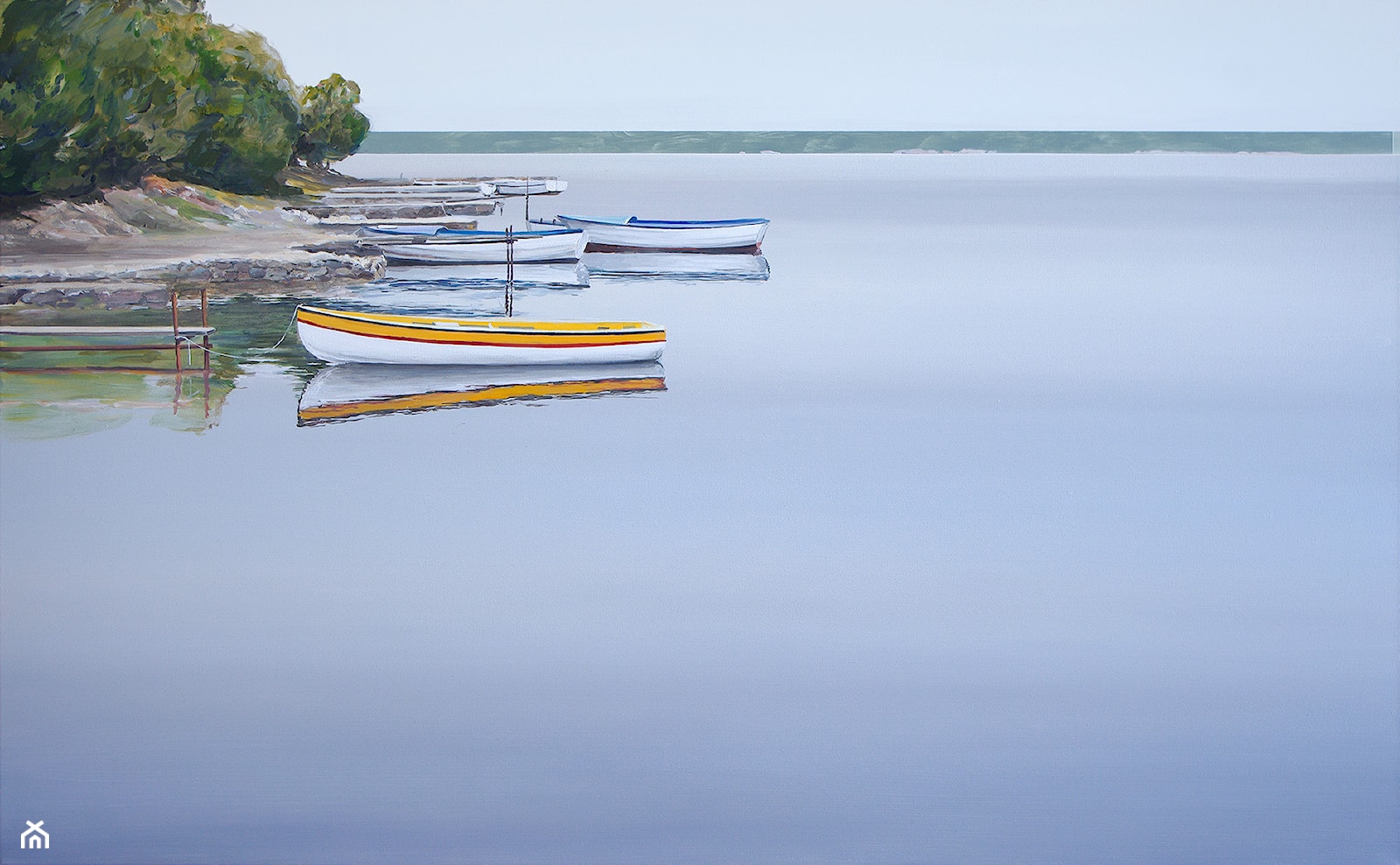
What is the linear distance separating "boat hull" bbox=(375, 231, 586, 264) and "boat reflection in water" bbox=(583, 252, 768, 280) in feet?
2.30

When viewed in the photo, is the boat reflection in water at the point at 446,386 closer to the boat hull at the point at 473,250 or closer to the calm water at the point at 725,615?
the calm water at the point at 725,615

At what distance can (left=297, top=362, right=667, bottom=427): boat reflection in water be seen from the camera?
8.38 meters

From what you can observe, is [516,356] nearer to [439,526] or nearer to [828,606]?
[439,526]

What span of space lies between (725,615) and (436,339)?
4.11 m

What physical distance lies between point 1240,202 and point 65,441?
24.8 m

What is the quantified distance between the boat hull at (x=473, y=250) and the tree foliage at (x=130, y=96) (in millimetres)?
1427

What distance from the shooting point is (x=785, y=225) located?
22766mm

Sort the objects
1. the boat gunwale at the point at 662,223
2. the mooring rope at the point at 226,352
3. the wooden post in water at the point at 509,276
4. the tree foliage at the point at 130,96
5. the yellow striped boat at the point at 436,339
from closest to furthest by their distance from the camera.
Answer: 1. the mooring rope at the point at 226,352
2. the yellow striped boat at the point at 436,339
3. the tree foliage at the point at 130,96
4. the wooden post in water at the point at 509,276
5. the boat gunwale at the point at 662,223

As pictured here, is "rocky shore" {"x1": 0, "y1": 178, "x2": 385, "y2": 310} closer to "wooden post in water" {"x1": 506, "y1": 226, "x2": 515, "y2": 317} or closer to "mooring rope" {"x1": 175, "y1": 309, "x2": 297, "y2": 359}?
"mooring rope" {"x1": 175, "y1": 309, "x2": 297, "y2": 359}

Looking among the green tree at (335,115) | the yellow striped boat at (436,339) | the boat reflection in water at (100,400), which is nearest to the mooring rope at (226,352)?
the boat reflection in water at (100,400)

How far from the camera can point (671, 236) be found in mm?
18297

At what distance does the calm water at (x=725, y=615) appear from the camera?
Answer: 3.96m

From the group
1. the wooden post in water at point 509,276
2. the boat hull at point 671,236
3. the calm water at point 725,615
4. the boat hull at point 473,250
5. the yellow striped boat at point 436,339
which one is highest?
the boat hull at point 671,236

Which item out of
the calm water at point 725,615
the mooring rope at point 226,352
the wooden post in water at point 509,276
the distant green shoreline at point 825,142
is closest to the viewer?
the calm water at point 725,615
